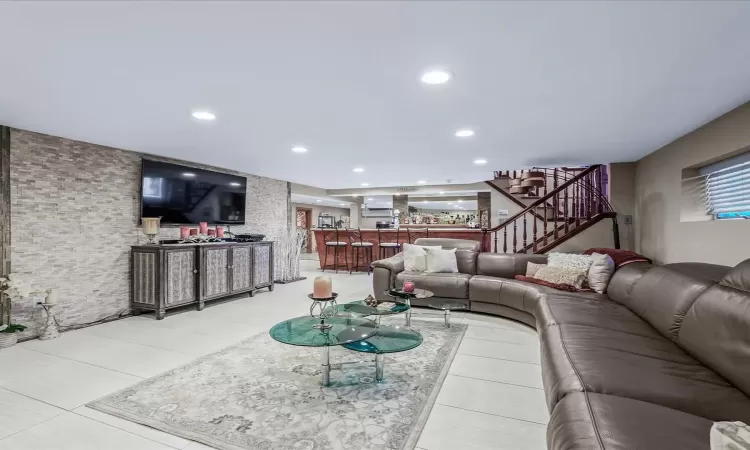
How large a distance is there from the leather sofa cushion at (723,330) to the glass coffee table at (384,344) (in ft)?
4.98

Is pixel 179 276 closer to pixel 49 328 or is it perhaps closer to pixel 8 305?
pixel 49 328

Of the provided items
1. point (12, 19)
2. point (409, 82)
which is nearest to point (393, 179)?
point (409, 82)

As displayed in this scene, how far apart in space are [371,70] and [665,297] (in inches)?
95.2

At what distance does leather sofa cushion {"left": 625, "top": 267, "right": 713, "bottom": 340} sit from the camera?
2.11m

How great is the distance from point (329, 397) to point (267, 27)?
212 cm

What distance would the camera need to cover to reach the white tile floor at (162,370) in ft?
6.00

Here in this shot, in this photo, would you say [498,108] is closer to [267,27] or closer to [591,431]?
[267,27]

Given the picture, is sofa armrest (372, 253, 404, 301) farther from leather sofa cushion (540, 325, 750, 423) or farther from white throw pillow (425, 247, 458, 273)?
leather sofa cushion (540, 325, 750, 423)

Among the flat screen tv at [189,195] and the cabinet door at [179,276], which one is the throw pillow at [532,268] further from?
the flat screen tv at [189,195]

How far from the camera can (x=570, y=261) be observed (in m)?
4.04

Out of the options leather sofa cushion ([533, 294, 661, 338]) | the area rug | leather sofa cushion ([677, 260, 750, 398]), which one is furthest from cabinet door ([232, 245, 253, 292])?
leather sofa cushion ([677, 260, 750, 398])

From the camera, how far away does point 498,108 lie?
9.09ft

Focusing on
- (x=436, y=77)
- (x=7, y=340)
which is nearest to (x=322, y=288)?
(x=436, y=77)

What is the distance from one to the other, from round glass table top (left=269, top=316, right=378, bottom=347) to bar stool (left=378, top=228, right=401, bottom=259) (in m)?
5.42
